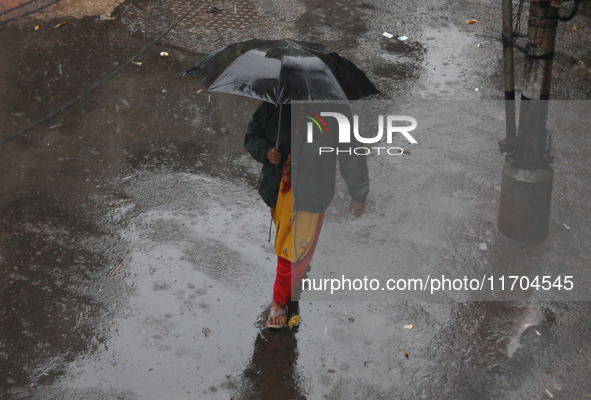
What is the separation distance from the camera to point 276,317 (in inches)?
210

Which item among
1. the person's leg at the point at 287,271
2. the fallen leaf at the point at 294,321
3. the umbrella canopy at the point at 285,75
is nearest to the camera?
the umbrella canopy at the point at 285,75

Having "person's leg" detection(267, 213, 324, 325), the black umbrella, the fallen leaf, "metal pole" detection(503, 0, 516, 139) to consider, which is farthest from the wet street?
the black umbrella

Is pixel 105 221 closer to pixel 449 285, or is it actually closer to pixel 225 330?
pixel 225 330

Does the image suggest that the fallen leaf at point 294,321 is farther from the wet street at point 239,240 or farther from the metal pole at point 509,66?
the metal pole at point 509,66

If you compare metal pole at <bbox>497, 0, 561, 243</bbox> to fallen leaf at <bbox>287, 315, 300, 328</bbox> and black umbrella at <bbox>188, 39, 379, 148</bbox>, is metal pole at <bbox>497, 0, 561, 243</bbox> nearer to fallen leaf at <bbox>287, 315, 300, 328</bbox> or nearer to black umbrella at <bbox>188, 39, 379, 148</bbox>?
black umbrella at <bbox>188, 39, 379, 148</bbox>

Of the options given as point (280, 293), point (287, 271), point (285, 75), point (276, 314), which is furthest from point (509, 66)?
point (276, 314)

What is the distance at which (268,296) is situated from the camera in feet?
18.6

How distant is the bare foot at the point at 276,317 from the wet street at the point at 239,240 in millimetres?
99

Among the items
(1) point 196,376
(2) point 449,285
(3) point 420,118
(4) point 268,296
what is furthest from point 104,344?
(3) point 420,118

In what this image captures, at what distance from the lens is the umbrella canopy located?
4680 millimetres

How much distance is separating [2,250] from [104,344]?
1.53m

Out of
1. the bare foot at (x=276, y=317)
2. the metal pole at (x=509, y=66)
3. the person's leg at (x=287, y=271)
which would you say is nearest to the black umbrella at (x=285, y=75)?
the person's leg at (x=287, y=271)

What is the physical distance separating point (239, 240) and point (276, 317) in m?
1.09

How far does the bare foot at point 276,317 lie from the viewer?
532cm
